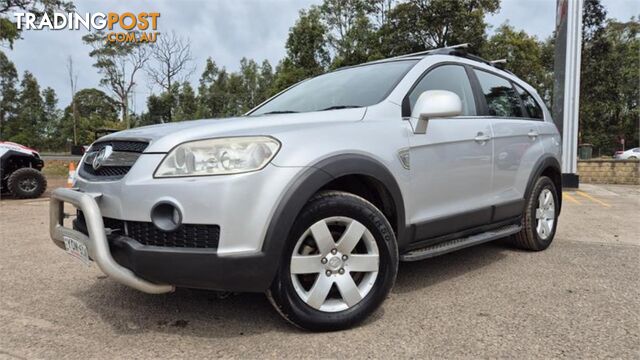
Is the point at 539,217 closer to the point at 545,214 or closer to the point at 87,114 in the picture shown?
the point at 545,214

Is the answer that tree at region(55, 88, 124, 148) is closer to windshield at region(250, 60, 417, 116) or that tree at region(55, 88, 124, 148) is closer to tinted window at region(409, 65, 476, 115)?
windshield at region(250, 60, 417, 116)

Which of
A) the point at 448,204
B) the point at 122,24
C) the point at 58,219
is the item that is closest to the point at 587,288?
the point at 448,204

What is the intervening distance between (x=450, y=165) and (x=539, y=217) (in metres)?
1.74

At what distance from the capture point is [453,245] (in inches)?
121

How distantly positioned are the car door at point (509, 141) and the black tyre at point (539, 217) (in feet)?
Result: 0.74

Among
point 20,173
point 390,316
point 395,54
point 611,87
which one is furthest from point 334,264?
point 611,87

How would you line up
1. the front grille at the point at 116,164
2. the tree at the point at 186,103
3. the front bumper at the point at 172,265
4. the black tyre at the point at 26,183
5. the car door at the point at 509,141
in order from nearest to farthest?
1. the front bumper at the point at 172,265
2. the front grille at the point at 116,164
3. the car door at the point at 509,141
4. the black tyre at the point at 26,183
5. the tree at the point at 186,103

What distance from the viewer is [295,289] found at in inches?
89.5

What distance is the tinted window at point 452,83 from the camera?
3.18m

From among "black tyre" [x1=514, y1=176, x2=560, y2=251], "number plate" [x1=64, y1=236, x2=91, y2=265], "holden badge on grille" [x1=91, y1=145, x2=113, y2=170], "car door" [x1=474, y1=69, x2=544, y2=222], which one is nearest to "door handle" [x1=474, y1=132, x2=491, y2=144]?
"car door" [x1=474, y1=69, x2=544, y2=222]

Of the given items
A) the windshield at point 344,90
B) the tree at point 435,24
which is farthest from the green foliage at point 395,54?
the windshield at point 344,90

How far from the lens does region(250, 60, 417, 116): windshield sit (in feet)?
9.73

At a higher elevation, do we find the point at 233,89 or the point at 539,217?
the point at 233,89

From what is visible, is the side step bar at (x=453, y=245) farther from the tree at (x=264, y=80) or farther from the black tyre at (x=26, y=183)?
the tree at (x=264, y=80)
